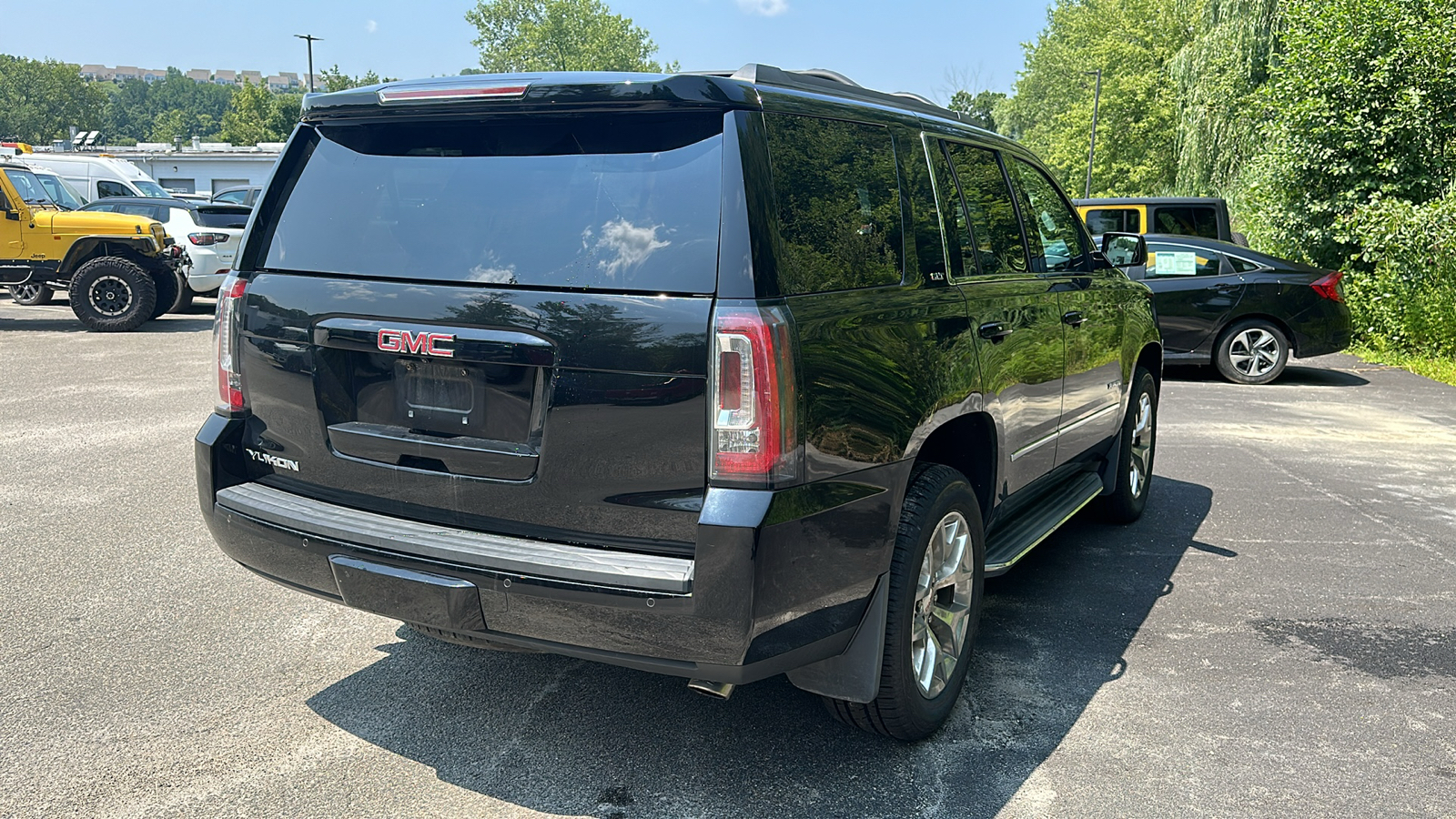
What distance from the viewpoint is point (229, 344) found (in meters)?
3.59

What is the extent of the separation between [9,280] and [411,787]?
14814 mm

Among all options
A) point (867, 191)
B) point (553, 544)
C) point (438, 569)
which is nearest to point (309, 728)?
point (438, 569)

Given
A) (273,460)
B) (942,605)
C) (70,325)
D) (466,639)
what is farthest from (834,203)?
(70,325)

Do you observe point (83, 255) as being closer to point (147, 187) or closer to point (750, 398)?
point (147, 187)

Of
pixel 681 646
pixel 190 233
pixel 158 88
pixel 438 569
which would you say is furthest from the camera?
pixel 158 88

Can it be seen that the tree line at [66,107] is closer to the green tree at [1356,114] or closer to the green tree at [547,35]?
the green tree at [547,35]

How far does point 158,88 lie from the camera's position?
187 meters

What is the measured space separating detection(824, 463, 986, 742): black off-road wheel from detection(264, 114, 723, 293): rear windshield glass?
1012 mm

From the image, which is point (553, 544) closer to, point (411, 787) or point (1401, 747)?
point (411, 787)

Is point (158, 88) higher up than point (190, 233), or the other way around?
point (158, 88)

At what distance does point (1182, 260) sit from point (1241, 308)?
30.8 inches

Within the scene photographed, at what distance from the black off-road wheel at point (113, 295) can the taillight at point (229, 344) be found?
43.0 feet

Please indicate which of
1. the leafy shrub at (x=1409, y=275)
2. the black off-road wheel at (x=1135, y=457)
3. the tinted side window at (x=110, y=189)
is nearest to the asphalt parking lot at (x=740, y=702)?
the black off-road wheel at (x=1135, y=457)

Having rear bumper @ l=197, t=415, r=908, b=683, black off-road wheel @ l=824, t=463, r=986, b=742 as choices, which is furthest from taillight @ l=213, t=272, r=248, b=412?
black off-road wheel @ l=824, t=463, r=986, b=742
